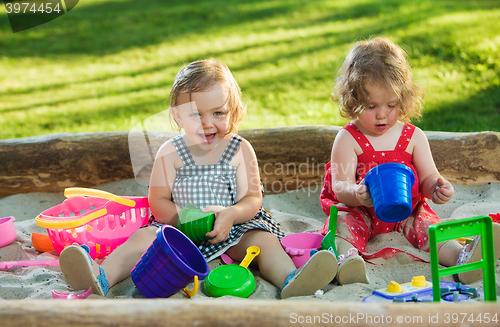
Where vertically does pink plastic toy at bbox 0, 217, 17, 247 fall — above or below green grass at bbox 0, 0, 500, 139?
below

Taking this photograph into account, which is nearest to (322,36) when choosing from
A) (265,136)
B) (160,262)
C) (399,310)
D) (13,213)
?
(265,136)

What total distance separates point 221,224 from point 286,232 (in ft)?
1.92

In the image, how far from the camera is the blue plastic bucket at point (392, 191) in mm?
1740

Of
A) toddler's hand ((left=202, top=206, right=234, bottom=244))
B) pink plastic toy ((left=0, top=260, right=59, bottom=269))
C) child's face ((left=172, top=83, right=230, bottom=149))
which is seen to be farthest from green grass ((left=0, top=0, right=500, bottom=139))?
pink plastic toy ((left=0, top=260, right=59, bottom=269))

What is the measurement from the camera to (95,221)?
225 cm

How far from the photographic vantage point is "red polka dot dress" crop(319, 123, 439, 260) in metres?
2.21

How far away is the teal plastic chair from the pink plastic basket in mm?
1536

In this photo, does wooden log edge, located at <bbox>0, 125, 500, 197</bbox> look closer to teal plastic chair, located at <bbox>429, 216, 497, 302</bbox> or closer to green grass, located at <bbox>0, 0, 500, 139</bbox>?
green grass, located at <bbox>0, 0, 500, 139</bbox>

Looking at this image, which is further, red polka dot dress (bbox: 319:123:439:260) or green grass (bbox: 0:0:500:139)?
green grass (bbox: 0:0:500:139)

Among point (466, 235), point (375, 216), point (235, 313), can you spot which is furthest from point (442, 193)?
point (235, 313)

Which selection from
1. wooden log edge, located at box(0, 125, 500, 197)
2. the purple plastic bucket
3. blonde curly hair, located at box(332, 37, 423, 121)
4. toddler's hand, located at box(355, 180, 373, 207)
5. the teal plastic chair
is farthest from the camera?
wooden log edge, located at box(0, 125, 500, 197)

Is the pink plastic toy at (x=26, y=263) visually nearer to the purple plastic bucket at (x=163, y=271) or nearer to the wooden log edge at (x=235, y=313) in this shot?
the purple plastic bucket at (x=163, y=271)

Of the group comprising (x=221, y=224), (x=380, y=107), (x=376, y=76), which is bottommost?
(x=221, y=224)

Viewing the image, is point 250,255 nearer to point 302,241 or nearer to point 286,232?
point 302,241
